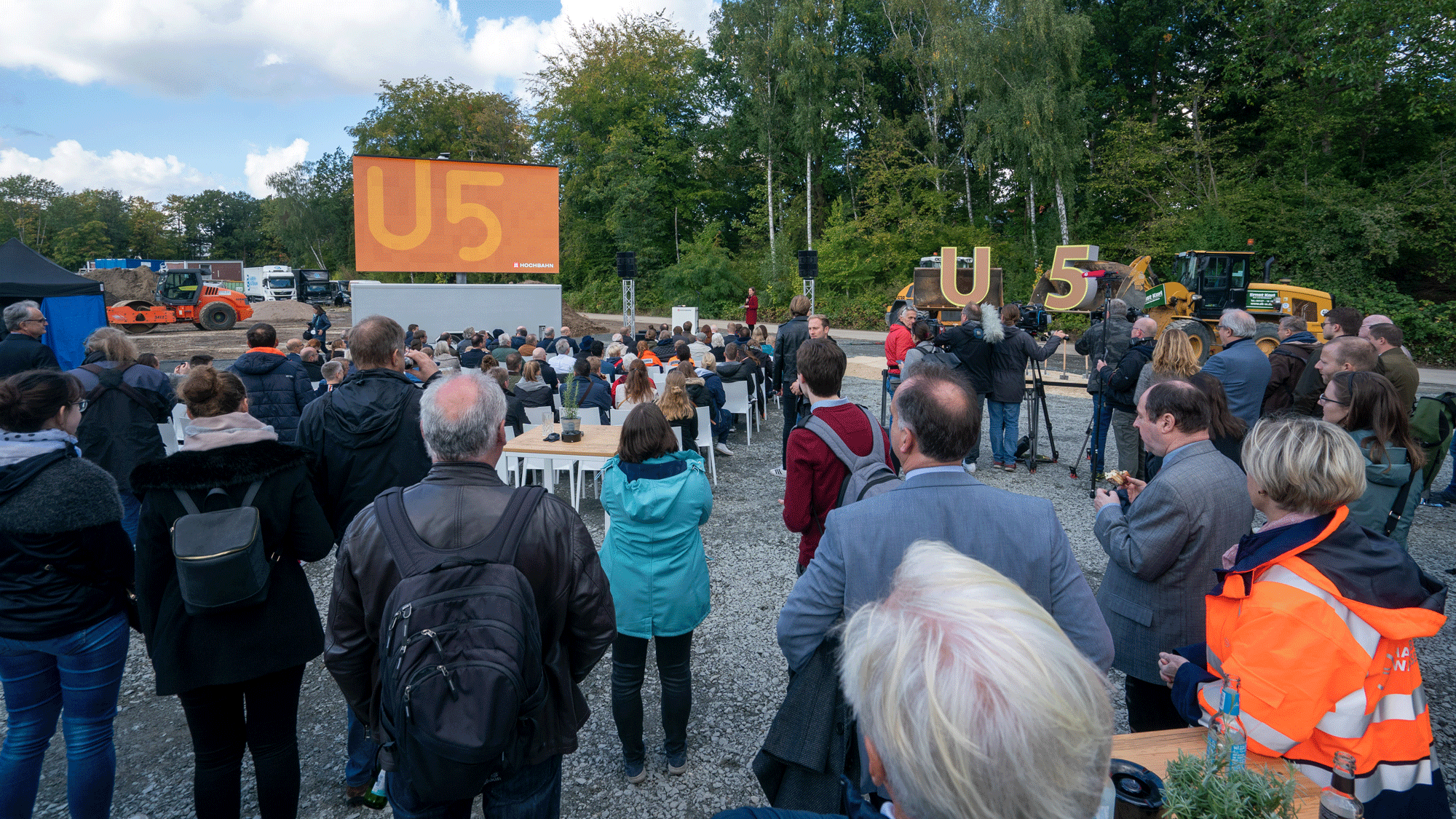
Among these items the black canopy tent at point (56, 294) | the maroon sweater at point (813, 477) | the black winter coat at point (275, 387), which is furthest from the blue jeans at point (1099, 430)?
the black canopy tent at point (56, 294)

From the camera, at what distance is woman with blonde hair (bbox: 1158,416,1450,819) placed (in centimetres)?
150

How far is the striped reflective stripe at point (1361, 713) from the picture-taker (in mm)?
1521

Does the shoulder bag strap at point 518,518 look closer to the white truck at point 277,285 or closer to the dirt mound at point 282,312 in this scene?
the dirt mound at point 282,312

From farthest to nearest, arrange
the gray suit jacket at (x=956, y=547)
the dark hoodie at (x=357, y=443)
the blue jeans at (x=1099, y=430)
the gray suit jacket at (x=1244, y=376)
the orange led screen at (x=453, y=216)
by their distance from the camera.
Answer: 1. the orange led screen at (x=453, y=216)
2. the blue jeans at (x=1099, y=430)
3. the gray suit jacket at (x=1244, y=376)
4. the dark hoodie at (x=357, y=443)
5. the gray suit jacket at (x=956, y=547)

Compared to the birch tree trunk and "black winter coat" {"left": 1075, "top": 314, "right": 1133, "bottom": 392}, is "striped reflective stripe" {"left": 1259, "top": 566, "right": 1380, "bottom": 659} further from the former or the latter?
the birch tree trunk

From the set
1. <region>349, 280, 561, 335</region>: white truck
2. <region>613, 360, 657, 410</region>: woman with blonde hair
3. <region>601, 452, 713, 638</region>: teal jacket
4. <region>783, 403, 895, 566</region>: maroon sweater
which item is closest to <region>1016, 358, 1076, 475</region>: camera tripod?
<region>613, 360, 657, 410</region>: woman with blonde hair

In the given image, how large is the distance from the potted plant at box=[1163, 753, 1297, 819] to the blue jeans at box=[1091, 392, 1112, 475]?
5.10 m

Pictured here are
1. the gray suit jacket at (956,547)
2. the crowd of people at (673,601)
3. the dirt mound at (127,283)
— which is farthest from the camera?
the dirt mound at (127,283)

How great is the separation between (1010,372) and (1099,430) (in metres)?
0.92

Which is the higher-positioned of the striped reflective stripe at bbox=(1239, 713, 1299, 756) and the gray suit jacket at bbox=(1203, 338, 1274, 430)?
the gray suit jacket at bbox=(1203, 338, 1274, 430)

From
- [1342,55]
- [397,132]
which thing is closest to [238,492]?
[1342,55]

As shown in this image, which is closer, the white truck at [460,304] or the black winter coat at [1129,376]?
the black winter coat at [1129,376]

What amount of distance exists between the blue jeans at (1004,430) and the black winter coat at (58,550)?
6.53 meters

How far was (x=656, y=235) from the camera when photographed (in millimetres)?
33188
